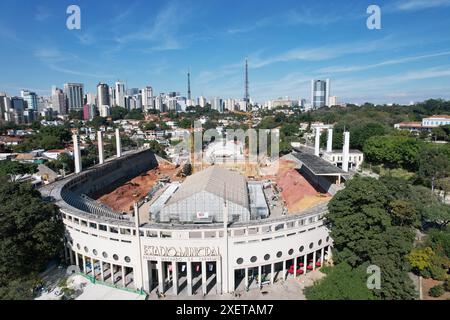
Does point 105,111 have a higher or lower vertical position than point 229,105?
lower

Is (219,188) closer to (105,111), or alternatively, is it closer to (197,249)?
(197,249)

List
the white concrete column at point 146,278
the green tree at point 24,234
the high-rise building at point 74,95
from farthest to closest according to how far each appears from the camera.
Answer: the high-rise building at point 74,95
the white concrete column at point 146,278
the green tree at point 24,234

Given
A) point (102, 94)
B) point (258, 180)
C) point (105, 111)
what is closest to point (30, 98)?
point (102, 94)

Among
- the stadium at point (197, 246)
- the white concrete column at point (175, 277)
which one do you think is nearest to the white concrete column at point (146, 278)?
the stadium at point (197, 246)

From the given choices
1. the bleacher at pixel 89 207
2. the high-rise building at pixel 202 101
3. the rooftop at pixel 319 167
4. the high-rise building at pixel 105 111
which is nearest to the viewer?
the bleacher at pixel 89 207

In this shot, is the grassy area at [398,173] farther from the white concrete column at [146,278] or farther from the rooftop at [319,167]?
the white concrete column at [146,278]

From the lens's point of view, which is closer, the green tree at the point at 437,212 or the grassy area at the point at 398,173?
the green tree at the point at 437,212

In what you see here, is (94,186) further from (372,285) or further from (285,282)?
(372,285)
